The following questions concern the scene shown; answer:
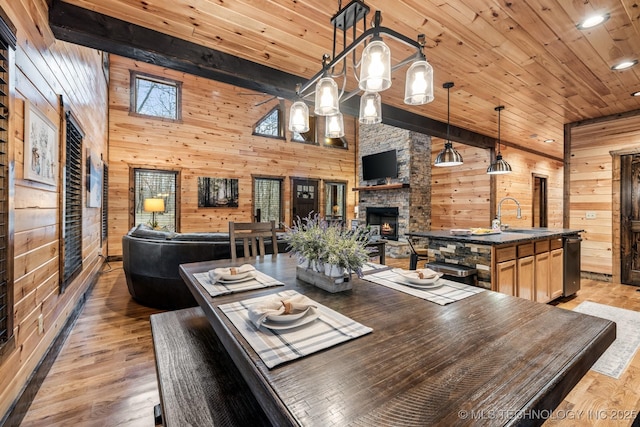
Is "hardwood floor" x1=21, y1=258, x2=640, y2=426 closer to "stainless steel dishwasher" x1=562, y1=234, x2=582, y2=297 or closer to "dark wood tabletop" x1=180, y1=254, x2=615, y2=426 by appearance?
"dark wood tabletop" x1=180, y1=254, x2=615, y2=426

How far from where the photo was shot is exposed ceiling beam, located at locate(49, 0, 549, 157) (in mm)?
2113

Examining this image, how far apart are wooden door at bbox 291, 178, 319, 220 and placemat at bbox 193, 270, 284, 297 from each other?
21.3 ft

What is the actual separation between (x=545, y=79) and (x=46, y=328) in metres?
5.06

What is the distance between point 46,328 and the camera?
2197 mm

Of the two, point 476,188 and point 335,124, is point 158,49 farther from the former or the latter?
point 476,188

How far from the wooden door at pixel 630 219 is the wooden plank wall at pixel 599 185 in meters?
0.07

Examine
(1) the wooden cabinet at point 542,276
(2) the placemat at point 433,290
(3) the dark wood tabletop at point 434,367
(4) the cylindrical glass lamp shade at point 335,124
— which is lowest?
(1) the wooden cabinet at point 542,276

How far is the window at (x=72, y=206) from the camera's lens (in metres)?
2.75

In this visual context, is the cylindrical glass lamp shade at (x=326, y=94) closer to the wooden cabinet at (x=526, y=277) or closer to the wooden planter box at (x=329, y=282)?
the wooden planter box at (x=329, y=282)

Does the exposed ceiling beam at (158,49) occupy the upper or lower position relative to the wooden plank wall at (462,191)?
upper

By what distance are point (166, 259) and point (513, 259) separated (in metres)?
3.66

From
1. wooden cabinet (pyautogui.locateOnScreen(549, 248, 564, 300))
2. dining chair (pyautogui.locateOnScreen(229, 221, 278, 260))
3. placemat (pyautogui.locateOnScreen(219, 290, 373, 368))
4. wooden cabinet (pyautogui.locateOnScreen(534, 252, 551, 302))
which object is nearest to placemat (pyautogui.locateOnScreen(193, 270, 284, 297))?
placemat (pyautogui.locateOnScreen(219, 290, 373, 368))

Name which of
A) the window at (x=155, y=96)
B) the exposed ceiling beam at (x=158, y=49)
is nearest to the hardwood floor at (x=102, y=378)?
the exposed ceiling beam at (x=158, y=49)

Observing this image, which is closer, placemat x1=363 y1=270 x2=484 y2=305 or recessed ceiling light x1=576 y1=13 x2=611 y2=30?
placemat x1=363 y1=270 x2=484 y2=305
